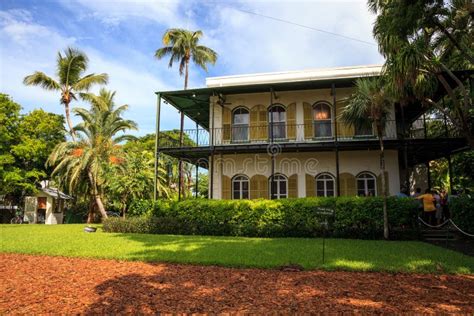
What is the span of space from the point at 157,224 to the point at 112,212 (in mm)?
15454

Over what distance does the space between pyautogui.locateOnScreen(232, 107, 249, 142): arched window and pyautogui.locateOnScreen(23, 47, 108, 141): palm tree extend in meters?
13.3

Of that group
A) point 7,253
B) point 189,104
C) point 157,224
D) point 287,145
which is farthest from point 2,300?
point 189,104

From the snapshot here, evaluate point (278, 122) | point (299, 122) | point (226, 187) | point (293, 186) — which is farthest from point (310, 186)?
point (226, 187)

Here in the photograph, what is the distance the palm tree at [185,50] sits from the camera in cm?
2441

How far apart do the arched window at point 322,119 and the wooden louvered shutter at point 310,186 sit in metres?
2.18

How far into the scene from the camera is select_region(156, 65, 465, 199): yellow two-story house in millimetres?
15508

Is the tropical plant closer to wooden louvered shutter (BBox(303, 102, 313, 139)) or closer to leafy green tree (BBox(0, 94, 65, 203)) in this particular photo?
wooden louvered shutter (BBox(303, 102, 313, 139))

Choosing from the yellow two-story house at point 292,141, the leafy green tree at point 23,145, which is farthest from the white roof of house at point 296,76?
the leafy green tree at point 23,145

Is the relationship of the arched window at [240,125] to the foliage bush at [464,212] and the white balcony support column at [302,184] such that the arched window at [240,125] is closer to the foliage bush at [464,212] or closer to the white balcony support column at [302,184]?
the white balcony support column at [302,184]

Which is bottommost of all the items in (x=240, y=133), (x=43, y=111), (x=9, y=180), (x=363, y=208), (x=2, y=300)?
(x=2, y=300)

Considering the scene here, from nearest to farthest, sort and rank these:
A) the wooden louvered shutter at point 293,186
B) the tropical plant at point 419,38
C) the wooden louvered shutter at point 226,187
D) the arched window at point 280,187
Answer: the tropical plant at point 419,38, the wooden louvered shutter at point 293,186, the arched window at point 280,187, the wooden louvered shutter at point 226,187

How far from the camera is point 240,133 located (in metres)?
17.4

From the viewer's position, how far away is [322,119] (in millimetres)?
16688

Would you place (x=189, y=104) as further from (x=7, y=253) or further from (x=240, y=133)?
(x=7, y=253)
